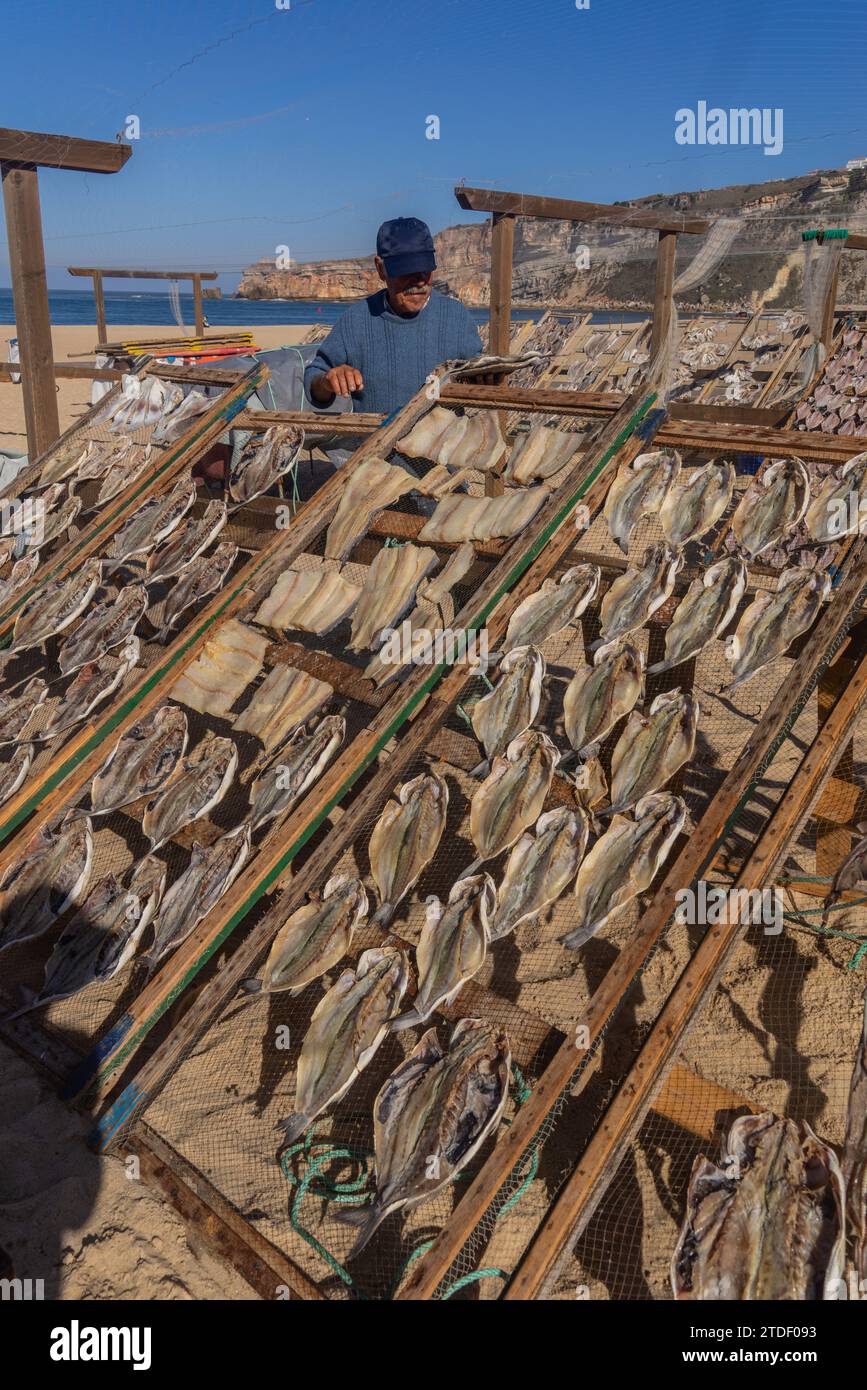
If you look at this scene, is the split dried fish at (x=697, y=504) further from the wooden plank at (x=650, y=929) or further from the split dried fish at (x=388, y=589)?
the split dried fish at (x=388, y=589)

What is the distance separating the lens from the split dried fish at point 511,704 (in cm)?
280

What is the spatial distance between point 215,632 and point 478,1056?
198cm

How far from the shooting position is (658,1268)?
7.73ft

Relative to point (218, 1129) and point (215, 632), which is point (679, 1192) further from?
point (215, 632)

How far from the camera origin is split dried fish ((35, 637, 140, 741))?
11.1 ft

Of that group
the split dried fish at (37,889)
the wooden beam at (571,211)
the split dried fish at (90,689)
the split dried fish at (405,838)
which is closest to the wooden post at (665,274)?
the wooden beam at (571,211)

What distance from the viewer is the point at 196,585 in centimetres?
381

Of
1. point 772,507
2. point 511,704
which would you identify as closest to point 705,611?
point 772,507

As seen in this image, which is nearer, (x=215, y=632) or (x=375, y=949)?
(x=375, y=949)

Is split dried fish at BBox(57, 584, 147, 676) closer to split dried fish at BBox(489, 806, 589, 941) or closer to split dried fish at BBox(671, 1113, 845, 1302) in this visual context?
split dried fish at BBox(489, 806, 589, 941)

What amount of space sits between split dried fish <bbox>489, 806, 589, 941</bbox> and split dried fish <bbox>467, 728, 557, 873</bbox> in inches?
1.9

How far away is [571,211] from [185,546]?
5.97 meters

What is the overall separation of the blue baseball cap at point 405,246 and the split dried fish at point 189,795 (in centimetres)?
318
